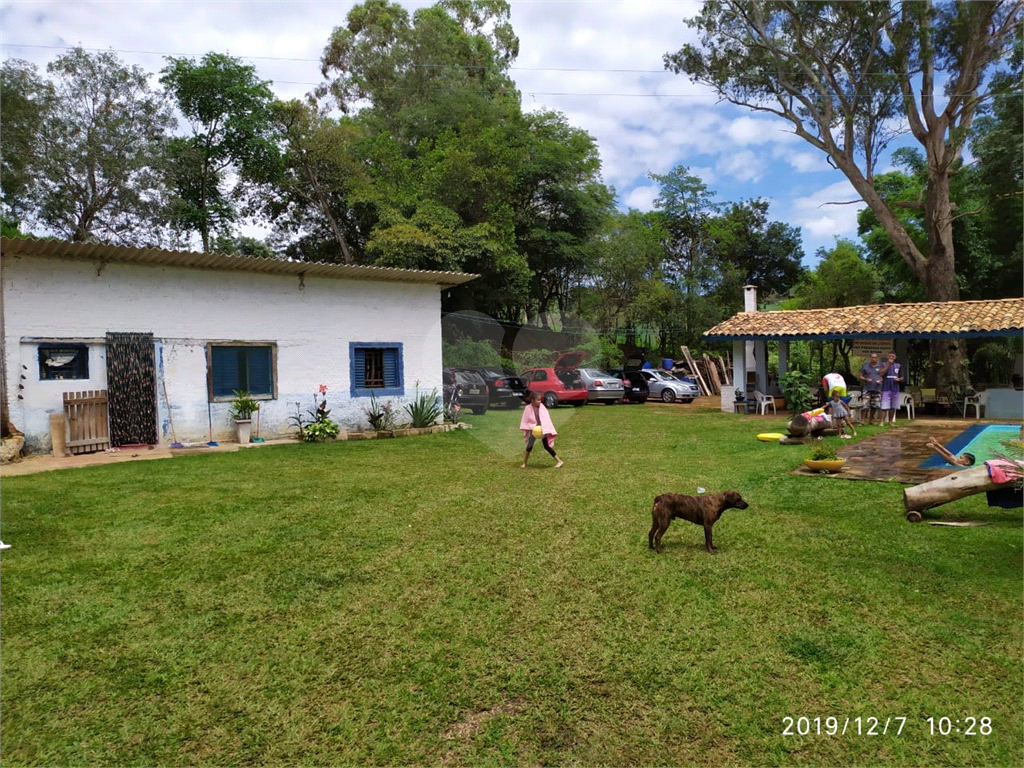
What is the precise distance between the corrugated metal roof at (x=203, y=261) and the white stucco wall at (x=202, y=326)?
0.15 m

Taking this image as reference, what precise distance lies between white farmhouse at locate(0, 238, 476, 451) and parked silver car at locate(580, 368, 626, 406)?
295 inches

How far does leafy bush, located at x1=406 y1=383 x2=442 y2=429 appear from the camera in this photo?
1395 cm

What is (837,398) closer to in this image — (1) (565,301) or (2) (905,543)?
(2) (905,543)

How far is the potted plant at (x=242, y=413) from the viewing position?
11.8 metres

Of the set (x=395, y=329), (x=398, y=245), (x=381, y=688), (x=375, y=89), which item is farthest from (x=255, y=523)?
(x=375, y=89)

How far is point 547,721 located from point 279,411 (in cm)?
1094

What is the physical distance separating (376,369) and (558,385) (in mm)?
7652

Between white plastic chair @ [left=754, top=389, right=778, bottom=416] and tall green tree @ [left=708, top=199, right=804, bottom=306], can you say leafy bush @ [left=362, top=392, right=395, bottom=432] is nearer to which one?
white plastic chair @ [left=754, top=389, right=778, bottom=416]

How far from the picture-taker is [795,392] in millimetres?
16500

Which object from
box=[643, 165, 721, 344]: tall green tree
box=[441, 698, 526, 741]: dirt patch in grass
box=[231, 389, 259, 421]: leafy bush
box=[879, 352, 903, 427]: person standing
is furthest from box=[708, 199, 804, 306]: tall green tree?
box=[441, 698, 526, 741]: dirt patch in grass

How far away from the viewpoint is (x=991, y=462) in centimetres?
532

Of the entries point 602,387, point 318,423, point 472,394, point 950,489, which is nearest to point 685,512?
point 950,489

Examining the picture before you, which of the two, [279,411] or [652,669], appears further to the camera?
[279,411]

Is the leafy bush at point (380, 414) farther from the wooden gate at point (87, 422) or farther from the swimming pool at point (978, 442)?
the swimming pool at point (978, 442)
